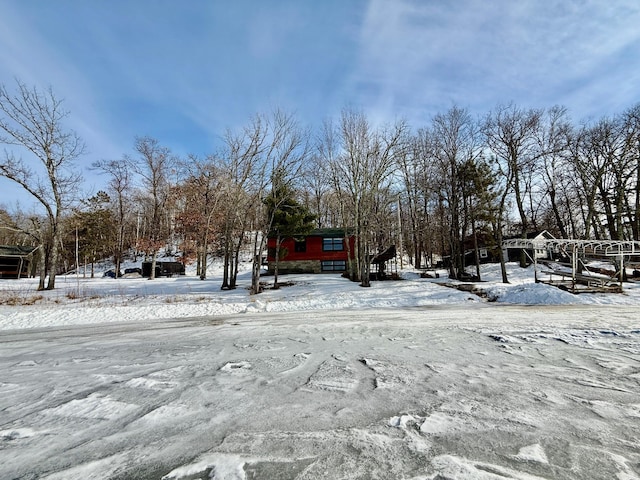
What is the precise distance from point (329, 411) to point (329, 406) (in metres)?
0.11

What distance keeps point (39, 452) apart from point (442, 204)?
82.7 feet

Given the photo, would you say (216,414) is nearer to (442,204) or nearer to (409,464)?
(409,464)

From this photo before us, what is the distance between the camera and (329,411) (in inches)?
105

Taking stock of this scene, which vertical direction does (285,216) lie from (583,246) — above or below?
above

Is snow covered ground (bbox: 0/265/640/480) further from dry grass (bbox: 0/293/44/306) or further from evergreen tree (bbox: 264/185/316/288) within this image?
evergreen tree (bbox: 264/185/316/288)

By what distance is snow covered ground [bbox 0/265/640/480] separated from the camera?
1903mm

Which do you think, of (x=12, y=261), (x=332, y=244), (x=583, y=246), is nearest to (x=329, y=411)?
(x=583, y=246)

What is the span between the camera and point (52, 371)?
158 inches

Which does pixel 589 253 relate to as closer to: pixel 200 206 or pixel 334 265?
pixel 334 265

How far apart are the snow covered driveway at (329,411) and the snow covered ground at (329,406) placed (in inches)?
0.5

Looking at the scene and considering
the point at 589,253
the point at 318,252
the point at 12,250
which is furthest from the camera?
the point at 12,250

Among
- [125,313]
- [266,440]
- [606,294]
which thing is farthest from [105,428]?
[606,294]

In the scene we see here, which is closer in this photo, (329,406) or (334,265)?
(329,406)

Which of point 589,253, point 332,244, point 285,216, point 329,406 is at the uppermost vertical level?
point 285,216
